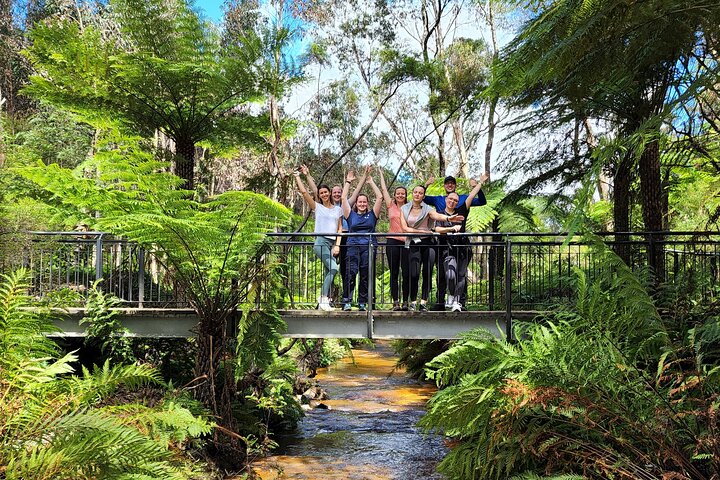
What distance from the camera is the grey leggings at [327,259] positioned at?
8.51 m

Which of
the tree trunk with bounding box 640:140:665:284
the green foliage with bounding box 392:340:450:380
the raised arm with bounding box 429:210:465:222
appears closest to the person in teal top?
the raised arm with bounding box 429:210:465:222

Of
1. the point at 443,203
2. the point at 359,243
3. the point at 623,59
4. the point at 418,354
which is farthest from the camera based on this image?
the point at 418,354

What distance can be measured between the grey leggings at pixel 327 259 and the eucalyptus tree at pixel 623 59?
2821 mm

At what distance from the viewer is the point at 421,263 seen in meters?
8.58

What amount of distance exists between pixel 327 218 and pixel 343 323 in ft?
4.35

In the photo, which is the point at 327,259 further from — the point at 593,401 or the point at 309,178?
the point at 593,401

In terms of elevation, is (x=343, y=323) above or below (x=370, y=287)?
below

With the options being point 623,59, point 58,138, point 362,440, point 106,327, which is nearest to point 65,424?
point 106,327

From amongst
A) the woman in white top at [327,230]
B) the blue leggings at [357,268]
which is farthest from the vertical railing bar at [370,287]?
the woman in white top at [327,230]

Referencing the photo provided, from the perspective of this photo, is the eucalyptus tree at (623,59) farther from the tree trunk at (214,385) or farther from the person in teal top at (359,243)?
the tree trunk at (214,385)

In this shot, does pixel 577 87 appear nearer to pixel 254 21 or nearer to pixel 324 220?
pixel 324 220

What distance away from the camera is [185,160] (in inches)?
406

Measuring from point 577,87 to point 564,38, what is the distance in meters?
2.13

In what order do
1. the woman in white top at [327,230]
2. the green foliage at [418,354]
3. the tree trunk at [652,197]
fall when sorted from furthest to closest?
the green foliage at [418,354] < the tree trunk at [652,197] < the woman in white top at [327,230]
